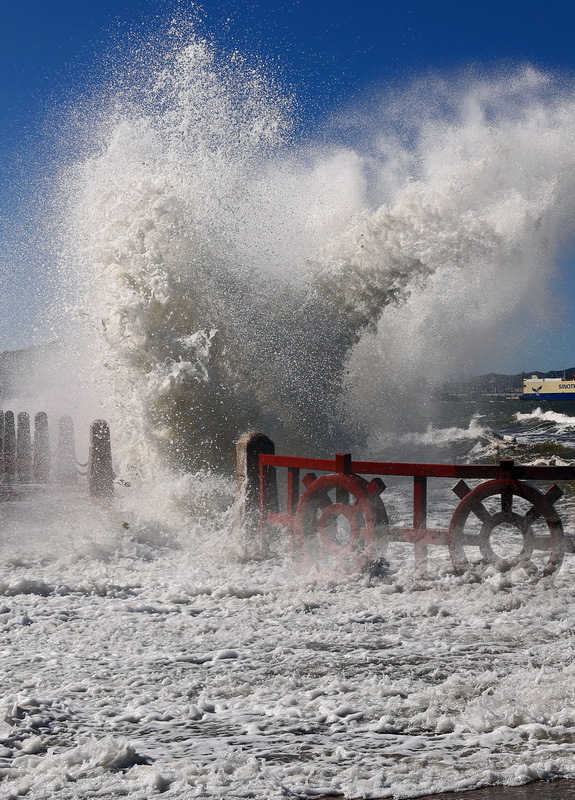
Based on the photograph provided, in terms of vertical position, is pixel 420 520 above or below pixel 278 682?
above

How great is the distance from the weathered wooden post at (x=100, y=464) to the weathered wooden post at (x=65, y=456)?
8.02ft

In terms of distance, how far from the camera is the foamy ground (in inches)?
119

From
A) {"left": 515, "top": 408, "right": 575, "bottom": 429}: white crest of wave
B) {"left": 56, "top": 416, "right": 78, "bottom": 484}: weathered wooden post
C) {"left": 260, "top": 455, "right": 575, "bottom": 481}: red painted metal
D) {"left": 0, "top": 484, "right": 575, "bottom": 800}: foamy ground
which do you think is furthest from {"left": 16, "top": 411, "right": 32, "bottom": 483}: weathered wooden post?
{"left": 515, "top": 408, "right": 575, "bottom": 429}: white crest of wave

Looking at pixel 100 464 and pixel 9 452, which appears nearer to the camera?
pixel 100 464

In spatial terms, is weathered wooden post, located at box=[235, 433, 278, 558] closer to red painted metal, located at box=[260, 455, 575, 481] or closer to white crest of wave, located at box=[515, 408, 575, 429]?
red painted metal, located at box=[260, 455, 575, 481]

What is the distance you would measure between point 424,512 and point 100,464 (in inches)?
247

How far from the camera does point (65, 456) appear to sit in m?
13.6

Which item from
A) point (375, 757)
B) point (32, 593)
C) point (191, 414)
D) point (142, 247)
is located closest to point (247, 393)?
point (191, 414)

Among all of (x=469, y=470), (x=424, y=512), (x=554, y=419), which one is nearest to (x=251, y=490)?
(x=424, y=512)

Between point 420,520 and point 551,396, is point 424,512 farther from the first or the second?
point 551,396

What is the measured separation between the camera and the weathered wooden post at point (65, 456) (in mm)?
13539

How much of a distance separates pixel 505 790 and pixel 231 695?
61.5 inches

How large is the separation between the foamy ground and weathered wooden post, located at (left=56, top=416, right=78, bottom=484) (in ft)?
22.1

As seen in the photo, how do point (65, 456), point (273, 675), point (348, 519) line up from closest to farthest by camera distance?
1. point (273, 675)
2. point (348, 519)
3. point (65, 456)
